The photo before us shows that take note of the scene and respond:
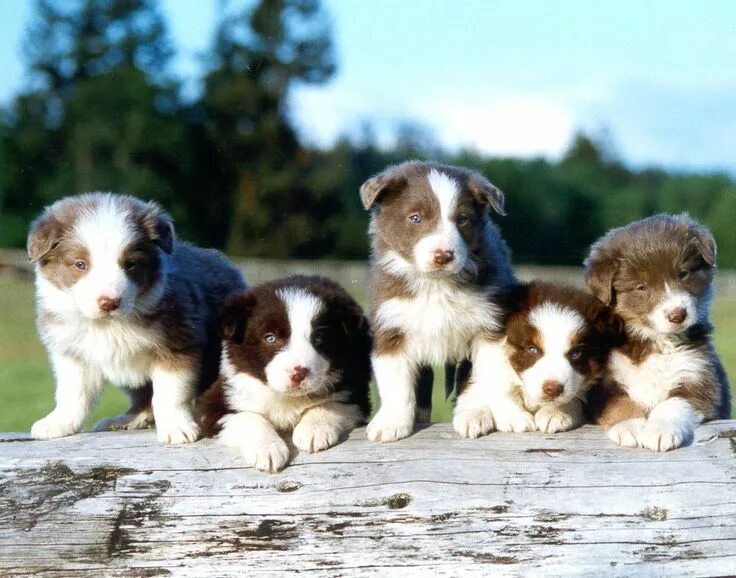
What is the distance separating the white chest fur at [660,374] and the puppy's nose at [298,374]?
1.90 m

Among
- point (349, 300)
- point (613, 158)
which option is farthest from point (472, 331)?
point (613, 158)

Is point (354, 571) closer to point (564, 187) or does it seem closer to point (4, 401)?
point (4, 401)

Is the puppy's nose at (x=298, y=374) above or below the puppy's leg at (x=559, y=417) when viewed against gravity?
above

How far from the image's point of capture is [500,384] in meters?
5.85

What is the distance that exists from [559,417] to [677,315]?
0.90 m

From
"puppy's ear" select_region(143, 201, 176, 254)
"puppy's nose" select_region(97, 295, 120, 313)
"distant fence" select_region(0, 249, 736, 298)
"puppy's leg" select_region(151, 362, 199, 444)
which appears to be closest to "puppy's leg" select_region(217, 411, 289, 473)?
"puppy's leg" select_region(151, 362, 199, 444)

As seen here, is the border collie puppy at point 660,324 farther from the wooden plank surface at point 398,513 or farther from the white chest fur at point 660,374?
the wooden plank surface at point 398,513

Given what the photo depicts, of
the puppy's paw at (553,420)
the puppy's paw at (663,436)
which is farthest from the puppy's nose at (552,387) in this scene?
the puppy's paw at (663,436)

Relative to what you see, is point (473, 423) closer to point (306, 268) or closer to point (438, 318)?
point (438, 318)

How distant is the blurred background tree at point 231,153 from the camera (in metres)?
28.8

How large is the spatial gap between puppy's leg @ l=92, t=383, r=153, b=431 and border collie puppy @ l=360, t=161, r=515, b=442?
6.22 ft

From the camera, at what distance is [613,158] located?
36.9 metres

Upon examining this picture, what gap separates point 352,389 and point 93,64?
1077 inches

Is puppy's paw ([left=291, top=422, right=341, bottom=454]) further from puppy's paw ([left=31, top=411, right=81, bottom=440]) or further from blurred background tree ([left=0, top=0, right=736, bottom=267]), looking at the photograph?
blurred background tree ([left=0, top=0, right=736, bottom=267])
